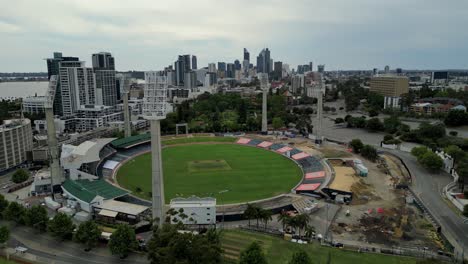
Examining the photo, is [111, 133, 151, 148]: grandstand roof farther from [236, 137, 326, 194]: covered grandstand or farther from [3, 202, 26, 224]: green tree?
[3, 202, 26, 224]: green tree

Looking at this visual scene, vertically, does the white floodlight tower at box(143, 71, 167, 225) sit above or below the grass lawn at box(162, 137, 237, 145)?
above

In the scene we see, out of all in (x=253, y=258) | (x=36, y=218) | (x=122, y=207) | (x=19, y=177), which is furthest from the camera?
(x=19, y=177)

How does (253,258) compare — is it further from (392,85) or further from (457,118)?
(392,85)

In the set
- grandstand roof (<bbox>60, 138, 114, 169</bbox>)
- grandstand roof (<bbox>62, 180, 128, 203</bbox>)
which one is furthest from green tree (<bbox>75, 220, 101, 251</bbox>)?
grandstand roof (<bbox>60, 138, 114, 169</bbox>)

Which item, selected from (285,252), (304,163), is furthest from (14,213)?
(304,163)

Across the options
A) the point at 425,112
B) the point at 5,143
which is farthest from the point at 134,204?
the point at 425,112

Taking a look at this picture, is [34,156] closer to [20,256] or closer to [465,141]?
[20,256]

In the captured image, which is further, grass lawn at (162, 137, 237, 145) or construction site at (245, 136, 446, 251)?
grass lawn at (162, 137, 237, 145)

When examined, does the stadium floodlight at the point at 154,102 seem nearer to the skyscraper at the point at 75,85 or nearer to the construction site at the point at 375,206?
the construction site at the point at 375,206
